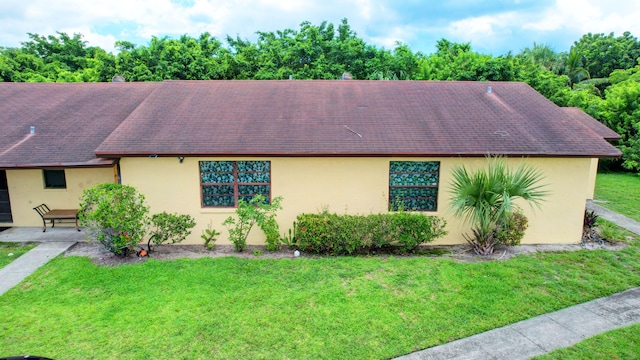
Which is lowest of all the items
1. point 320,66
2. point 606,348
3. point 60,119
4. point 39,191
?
point 606,348

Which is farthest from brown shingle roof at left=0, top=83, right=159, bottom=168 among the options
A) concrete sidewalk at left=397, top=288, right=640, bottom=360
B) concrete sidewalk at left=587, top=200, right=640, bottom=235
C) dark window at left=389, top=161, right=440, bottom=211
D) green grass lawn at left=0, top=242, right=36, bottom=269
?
concrete sidewalk at left=587, top=200, right=640, bottom=235

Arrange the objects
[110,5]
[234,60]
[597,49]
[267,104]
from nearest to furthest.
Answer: [267,104]
[110,5]
[234,60]
[597,49]

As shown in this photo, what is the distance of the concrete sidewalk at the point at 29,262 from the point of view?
8016 millimetres

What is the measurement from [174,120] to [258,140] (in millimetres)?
2871

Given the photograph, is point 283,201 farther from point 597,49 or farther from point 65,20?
point 597,49

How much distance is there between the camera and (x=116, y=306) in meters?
6.94

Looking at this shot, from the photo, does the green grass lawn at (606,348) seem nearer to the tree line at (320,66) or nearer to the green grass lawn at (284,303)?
the green grass lawn at (284,303)

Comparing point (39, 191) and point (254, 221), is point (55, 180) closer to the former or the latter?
point (39, 191)

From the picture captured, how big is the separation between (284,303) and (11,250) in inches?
313

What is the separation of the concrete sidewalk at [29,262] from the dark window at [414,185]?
880cm

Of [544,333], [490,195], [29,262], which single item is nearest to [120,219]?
[29,262]

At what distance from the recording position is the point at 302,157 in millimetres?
9898

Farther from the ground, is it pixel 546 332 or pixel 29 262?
pixel 29 262

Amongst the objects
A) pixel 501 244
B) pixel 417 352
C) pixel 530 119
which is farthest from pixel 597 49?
pixel 417 352
